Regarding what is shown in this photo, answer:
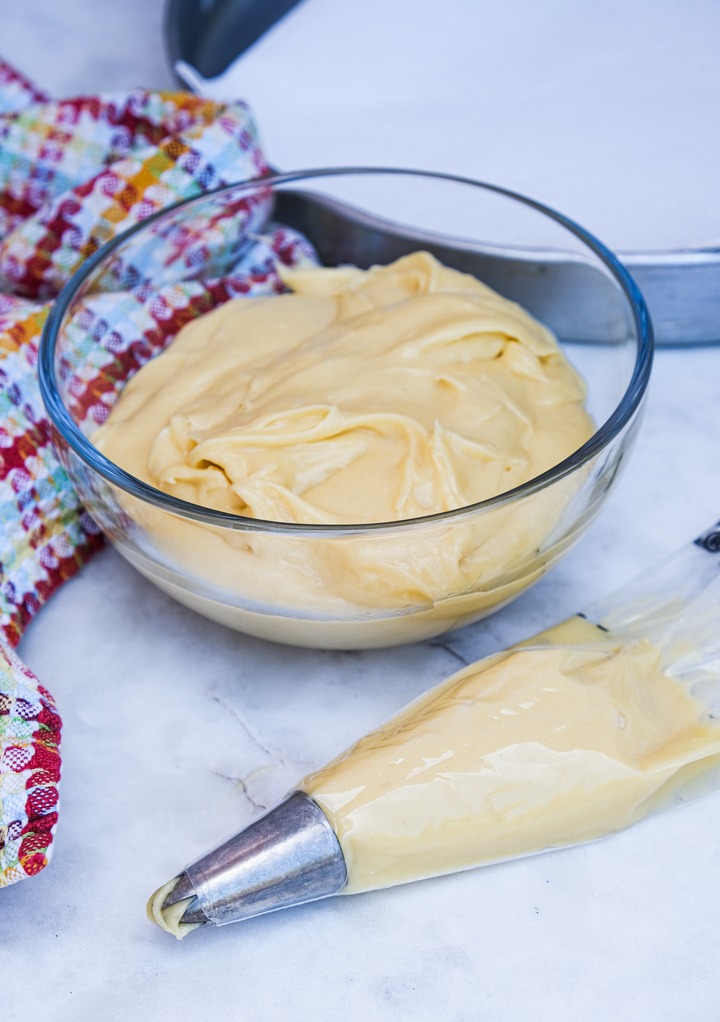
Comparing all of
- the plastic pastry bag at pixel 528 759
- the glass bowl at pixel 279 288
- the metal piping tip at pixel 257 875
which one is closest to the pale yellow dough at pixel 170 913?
the metal piping tip at pixel 257 875

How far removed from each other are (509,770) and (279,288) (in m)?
0.63

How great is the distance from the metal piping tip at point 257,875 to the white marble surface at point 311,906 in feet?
0.15

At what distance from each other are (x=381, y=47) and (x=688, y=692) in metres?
0.92

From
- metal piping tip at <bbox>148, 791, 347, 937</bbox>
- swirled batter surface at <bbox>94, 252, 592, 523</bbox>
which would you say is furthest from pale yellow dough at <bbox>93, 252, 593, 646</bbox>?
metal piping tip at <bbox>148, 791, 347, 937</bbox>

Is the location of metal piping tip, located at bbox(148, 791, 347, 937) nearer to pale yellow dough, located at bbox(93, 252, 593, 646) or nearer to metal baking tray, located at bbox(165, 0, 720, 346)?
pale yellow dough, located at bbox(93, 252, 593, 646)

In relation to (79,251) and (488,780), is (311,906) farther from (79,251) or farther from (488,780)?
(79,251)

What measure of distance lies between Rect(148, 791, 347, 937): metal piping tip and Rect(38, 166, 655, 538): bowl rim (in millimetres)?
198

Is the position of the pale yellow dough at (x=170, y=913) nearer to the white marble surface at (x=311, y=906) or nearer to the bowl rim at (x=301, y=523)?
the white marble surface at (x=311, y=906)

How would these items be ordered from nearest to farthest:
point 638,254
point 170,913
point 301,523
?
A: point 170,913
point 301,523
point 638,254

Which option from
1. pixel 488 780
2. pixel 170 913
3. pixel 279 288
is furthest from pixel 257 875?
pixel 279 288

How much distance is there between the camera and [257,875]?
29.9 inches

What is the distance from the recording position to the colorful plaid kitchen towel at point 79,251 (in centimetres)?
99

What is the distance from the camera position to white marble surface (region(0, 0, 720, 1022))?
76 centimetres

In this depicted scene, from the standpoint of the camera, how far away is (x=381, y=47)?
55.1 inches
